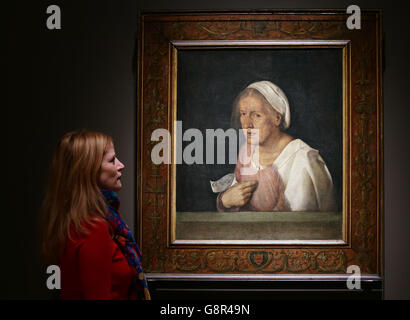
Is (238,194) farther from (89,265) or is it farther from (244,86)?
(89,265)

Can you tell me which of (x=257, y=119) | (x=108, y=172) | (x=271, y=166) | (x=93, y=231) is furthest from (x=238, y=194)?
(x=93, y=231)

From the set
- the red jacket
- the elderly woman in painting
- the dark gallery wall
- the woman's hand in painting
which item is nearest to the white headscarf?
the elderly woman in painting

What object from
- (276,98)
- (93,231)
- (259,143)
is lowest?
(93,231)

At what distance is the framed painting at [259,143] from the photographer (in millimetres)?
2762

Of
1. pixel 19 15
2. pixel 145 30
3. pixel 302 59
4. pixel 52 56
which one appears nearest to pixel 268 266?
pixel 302 59

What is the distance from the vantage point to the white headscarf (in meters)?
2.82

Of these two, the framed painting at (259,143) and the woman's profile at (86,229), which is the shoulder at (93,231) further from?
the framed painting at (259,143)

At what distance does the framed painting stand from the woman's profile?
2.53ft

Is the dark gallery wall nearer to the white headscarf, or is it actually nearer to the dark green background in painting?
the dark green background in painting

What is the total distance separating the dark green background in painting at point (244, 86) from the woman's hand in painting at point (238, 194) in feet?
0.32

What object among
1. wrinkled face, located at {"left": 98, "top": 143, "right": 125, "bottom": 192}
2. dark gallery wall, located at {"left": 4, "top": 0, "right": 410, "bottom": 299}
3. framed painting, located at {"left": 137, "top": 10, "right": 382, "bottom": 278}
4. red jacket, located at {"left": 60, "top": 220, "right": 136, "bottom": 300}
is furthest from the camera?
dark gallery wall, located at {"left": 4, "top": 0, "right": 410, "bottom": 299}

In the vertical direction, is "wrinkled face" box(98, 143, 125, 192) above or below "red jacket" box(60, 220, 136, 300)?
above

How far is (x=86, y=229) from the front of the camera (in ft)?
5.84

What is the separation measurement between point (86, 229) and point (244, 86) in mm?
1503
